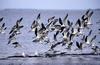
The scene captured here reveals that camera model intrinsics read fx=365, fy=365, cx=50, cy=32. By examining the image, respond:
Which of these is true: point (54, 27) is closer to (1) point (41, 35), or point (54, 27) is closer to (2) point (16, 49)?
(1) point (41, 35)

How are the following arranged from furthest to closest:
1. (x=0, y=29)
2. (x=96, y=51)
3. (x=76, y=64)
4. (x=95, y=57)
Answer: (x=0, y=29), (x=96, y=51), (x=95, y=57), (x=76, y=64)

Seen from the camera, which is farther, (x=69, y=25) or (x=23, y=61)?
(x=69, y=25)

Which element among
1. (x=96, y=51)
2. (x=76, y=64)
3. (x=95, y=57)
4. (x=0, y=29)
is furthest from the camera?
(x=0, y=29)

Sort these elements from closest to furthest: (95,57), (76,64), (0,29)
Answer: (76,64) < (95,57) < (0,29)

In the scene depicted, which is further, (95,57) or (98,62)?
(95,57)

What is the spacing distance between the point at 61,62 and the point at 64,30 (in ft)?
12.5

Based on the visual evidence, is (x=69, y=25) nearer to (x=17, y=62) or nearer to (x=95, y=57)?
(x=95, y=57)

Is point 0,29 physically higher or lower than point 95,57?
higher

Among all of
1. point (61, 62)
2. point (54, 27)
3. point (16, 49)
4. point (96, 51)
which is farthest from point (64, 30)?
point (16, 49)

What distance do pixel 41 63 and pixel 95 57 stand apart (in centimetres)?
348

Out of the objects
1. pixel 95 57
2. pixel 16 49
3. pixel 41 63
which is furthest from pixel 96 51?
pixel 16 49

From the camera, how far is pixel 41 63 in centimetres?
1936

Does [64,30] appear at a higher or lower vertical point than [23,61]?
higher

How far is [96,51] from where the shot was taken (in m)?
22.6
